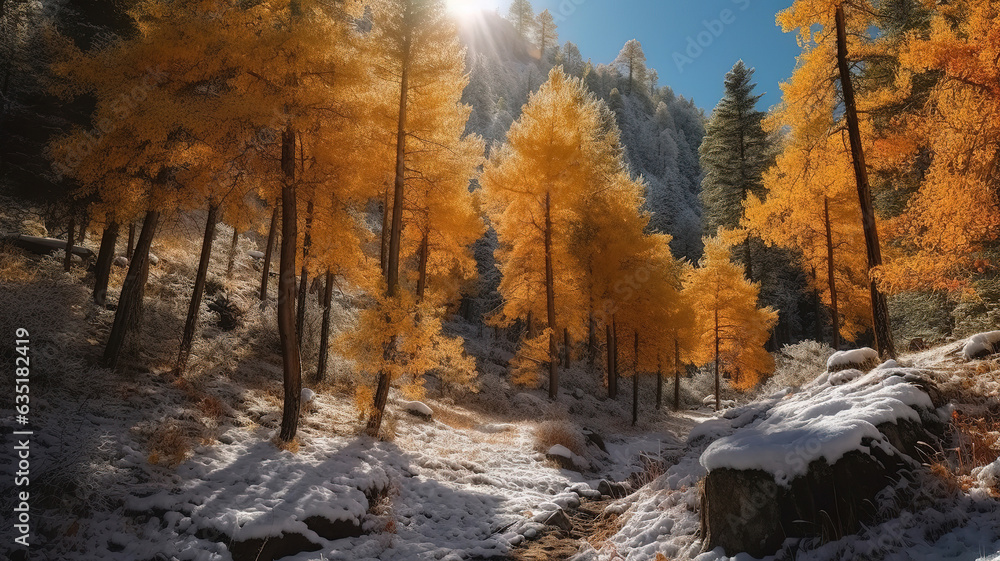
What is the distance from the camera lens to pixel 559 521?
7.01m

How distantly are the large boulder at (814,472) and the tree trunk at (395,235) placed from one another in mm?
6777

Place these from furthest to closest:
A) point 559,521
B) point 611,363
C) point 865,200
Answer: point 611,363, point 865,200, point 559,521

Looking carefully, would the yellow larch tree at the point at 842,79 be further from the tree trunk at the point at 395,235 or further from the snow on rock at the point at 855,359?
the tree trunk at the point at 395,235

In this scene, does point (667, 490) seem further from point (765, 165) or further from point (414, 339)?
point (765, 165)

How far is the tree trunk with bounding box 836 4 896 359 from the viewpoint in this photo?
9.00 meters

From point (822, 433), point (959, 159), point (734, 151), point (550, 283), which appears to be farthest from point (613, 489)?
point (734, 151)

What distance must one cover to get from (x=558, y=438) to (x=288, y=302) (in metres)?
7.58

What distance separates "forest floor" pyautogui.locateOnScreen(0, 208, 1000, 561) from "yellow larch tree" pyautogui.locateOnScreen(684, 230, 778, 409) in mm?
11958

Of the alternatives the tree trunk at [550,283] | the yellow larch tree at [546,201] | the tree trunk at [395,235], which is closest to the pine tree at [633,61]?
the yellow larch tree at [546,201]

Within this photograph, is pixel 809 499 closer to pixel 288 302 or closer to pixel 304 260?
pixel 288 302

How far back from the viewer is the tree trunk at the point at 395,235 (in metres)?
9.46

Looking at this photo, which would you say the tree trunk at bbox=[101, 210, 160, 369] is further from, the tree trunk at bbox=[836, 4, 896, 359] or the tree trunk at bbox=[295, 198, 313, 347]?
the tree trunk at bbox=[836, 4, 896, 359]

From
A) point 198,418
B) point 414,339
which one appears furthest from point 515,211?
point 198,418

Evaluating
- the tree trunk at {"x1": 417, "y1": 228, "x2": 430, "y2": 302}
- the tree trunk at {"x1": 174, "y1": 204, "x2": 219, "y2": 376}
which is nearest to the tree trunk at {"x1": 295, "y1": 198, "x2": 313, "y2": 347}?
the tree trunk at {"x1": 174, "y1": 204, "x2": 219, "y2": 376}
